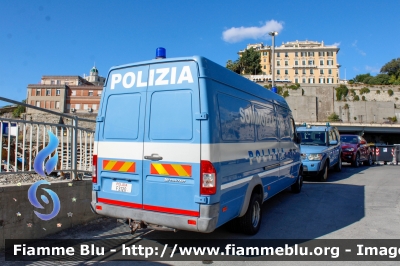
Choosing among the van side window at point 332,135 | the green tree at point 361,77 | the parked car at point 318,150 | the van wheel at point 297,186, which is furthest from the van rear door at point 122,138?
the green tree at point 361,77

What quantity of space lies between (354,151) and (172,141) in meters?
14.6

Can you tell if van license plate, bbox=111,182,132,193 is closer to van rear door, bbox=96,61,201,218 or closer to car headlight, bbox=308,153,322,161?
van rear door, bbox=96,61,201,218

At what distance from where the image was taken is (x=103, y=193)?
446cm

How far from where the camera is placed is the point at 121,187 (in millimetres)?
4301

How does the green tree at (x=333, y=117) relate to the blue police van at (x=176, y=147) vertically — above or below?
above

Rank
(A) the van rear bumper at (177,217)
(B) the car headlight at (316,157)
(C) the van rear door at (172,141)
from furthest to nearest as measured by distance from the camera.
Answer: (B) the car headlight at (316,157) → (C) the van rear door at (172,141) → (A) the van rear bumper at (177,217)

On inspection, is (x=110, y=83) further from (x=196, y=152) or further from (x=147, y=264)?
(x=147, y=264)

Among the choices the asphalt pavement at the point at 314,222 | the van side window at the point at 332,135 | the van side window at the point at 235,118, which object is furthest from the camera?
the van side window at the point at 332,135

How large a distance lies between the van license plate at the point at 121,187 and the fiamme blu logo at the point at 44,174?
143cm

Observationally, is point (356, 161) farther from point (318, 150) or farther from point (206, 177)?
point (206, 177)

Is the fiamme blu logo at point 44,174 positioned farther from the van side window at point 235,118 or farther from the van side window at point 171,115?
the van side window at point 235,118

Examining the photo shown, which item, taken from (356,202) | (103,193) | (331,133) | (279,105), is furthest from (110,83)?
(331,133)

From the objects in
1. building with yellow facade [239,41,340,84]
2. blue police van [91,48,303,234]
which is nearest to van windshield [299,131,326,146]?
blue police van [91,48,303,234]

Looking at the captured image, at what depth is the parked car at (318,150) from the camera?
1022 centimetres
